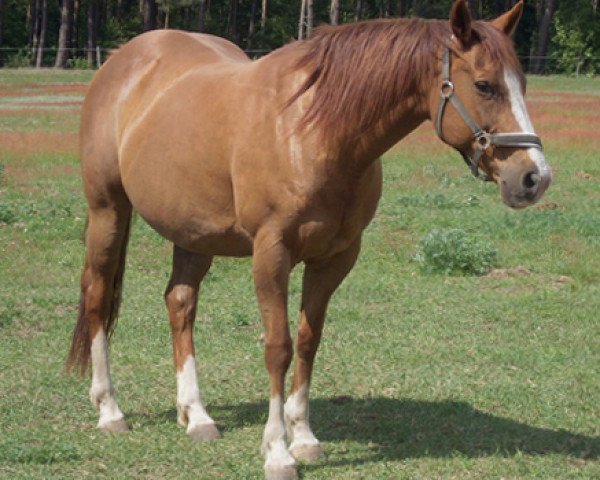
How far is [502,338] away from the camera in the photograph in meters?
8.41

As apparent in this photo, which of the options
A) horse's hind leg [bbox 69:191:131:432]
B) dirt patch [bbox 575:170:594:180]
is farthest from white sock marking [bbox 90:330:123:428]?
dirt patch [bbox 575:170:594:180]

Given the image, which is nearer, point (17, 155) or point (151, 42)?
point (151, 42)

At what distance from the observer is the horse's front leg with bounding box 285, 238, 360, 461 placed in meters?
5.83

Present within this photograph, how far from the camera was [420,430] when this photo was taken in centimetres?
630

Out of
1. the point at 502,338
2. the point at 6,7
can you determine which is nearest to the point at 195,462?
the point at 502,338

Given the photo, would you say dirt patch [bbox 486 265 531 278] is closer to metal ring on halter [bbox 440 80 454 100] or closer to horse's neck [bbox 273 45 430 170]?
horse's neck [bbox 273 45 430 170]

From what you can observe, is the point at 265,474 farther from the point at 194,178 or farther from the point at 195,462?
the point at 194,178

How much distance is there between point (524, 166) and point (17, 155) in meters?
16.4

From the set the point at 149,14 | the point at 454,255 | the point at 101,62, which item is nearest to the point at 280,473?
the point at 454,255

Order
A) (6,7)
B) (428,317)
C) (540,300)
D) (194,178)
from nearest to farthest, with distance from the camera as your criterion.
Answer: (194,178) → (428,317) → (540,300) → (6,7)

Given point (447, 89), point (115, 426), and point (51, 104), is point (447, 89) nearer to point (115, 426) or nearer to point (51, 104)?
point (115, 426)

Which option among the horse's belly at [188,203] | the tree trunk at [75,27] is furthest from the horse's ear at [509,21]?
the tree trunk at [75,27]

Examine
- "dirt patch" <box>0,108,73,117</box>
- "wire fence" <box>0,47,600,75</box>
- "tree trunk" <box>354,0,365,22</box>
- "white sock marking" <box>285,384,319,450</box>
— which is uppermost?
"white sock marking" <box>285,384,319,450</box>

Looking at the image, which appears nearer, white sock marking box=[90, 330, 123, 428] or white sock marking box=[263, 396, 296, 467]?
white sock marking box=[263, 396, 296, 467]
